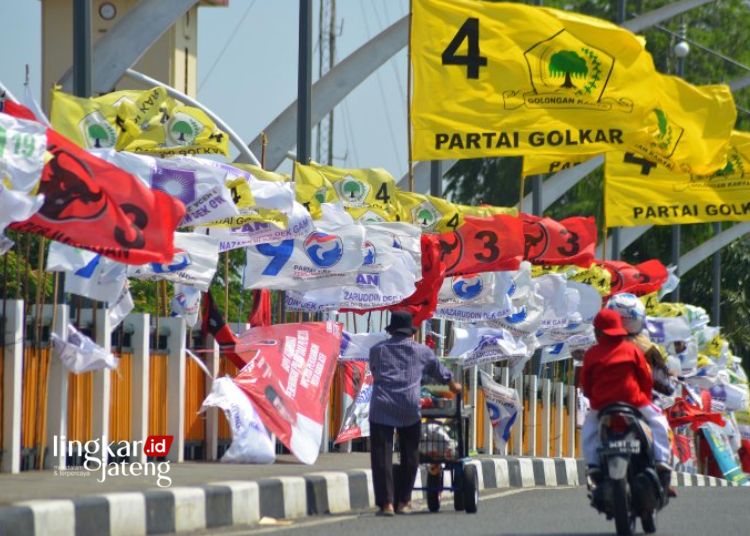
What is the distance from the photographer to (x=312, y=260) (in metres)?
19.8

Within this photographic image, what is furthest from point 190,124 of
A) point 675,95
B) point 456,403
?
point 675,95

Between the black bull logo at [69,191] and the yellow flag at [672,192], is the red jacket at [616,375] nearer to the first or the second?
the black bull logo at [69,191]

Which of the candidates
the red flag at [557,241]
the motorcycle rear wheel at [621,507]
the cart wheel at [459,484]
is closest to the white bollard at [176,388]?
the cart wheel at [459,484]

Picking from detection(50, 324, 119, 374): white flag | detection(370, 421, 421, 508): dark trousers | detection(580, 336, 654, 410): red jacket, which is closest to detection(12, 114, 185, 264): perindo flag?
detection(370, 421, 421, 508): dark trousers

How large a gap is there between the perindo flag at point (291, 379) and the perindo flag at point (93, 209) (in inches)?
191

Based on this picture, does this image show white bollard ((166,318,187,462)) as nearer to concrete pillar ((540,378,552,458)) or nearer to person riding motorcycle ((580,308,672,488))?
person riding motorcycle ((580,308,672,488))

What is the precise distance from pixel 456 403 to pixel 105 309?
10.6 feet

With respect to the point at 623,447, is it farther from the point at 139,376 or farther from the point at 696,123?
the point at 696,123

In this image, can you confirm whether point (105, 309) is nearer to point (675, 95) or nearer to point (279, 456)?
point (279, 456)

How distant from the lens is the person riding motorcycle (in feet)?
43.5

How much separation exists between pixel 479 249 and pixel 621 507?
12.0 metres

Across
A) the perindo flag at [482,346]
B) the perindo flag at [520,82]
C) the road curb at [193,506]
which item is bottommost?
the road curb at [193,506]

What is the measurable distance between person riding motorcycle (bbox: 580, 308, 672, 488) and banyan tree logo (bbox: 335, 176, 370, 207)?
8.87 metres

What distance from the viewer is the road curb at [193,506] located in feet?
36.4
